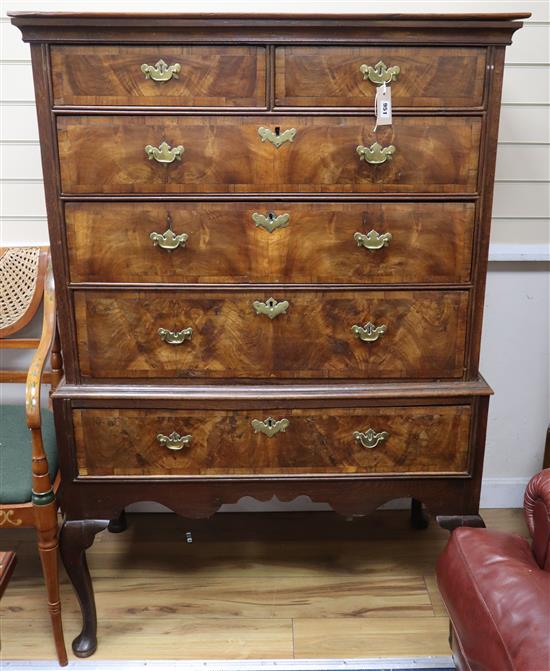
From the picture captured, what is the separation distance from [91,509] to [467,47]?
1.62 m

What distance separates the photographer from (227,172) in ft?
5.94

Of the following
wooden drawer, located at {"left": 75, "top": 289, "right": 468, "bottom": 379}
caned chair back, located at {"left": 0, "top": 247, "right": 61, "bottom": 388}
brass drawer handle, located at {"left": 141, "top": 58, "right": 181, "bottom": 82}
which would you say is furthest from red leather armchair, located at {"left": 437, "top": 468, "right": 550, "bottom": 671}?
caned chair back, located at {"left": 0, "top": 247, "right": 61, "bottom": 388}

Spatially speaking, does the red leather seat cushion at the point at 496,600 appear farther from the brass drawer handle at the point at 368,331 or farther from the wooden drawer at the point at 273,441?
the brass drawer handle at the point at 368,331

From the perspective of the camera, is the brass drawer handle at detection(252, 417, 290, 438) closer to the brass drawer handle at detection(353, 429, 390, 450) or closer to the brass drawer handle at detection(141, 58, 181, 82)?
the brass drawer handle at detection(353, 429, 390, 450)

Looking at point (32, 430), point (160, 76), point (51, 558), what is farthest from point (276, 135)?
point (51, 558)

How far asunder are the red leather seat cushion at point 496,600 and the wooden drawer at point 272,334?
0.53 metres

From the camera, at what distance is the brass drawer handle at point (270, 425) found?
6.54 ft

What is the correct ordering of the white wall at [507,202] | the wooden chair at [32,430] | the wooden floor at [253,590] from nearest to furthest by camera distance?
1. the wooden chair at [32,430]
2. the wooden floor at [253,590]
3. the white wall at [507,202]

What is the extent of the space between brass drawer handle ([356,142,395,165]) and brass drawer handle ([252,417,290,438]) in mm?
747

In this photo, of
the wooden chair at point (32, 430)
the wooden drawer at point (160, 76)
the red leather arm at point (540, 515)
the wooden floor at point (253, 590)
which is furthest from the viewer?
the wooden floor at point (253, 590)

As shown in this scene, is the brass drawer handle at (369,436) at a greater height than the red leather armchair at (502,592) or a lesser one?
greater

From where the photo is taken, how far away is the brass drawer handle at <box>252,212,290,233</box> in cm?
184

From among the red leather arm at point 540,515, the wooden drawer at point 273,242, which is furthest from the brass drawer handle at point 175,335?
the red leather arm at point 540,515

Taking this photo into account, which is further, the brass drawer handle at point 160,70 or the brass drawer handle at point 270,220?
the brass drawer handle at point 270,220
